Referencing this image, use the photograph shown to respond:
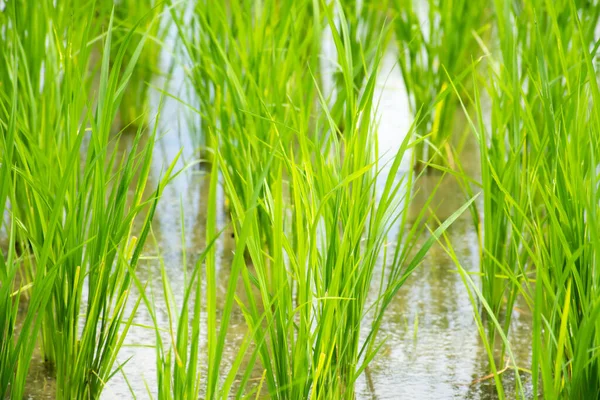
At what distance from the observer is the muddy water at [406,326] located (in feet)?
5.11

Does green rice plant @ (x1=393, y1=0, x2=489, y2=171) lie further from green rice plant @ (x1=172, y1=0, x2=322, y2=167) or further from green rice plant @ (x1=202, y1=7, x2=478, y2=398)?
green rice plant @ (x1=202, y1=7, x2=478, y2=398)

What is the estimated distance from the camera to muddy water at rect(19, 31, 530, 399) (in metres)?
1.56

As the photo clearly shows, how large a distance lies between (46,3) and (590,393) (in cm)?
120

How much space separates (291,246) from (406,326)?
252mm

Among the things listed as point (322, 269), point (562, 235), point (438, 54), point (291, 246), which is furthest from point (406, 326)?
point (438, 54)

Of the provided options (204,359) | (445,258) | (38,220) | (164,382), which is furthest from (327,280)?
(445,258)

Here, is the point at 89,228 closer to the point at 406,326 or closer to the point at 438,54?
the point at 406,326

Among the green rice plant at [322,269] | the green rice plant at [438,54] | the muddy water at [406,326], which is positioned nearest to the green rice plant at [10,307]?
the muddy water at [406,326]

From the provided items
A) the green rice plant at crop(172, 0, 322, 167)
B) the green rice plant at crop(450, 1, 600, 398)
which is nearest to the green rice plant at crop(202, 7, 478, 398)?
the green rice plant at crop(450, 1, 600, 398)

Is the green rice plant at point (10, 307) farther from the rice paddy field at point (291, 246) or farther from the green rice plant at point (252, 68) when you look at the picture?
the green rice plant at point (252, 68)

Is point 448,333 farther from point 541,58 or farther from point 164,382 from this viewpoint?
point 164,382

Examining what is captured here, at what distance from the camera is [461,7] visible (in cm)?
253

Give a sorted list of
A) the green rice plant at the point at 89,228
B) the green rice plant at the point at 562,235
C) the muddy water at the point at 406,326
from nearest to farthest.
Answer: the green rice plant at the point at 562,235 → the green rice plant at the point at 89,228 → the muddy water at the point at 406,326

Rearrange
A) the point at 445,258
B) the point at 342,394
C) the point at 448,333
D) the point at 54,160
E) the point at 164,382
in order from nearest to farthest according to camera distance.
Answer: the point at 164,382, the point at 342,394, the point at 54,160, the point at 448,333, the point at 445,258
